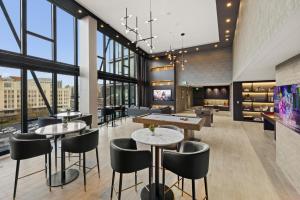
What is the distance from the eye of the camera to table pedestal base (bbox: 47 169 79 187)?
2.58 metres

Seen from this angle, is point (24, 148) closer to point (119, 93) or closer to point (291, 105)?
point (291, 105)

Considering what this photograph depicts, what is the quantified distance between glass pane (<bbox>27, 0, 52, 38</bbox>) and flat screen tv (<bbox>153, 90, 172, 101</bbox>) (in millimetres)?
8461

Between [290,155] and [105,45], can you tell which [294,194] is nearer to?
[290,155]

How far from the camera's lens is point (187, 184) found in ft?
8.64

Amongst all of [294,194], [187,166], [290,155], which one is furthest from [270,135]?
[187,166]

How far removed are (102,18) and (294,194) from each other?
26.1 ft

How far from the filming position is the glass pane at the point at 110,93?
810cm

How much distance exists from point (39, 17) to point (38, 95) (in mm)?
2573

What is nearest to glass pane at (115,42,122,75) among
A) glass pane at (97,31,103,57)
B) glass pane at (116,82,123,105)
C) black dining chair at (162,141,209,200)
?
glass pane at (116,82,123,105)

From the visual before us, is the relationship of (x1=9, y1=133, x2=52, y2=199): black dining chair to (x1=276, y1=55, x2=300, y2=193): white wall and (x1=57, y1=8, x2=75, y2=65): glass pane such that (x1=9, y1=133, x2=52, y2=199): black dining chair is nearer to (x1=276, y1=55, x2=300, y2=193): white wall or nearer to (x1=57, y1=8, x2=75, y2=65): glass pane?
(x1=57, y1=8, x2=75, y2=65): glass pane

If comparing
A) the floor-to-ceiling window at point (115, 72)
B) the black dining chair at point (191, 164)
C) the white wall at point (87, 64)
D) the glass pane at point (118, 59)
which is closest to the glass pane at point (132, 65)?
the floor-to-ceiling window at point (115, 72)

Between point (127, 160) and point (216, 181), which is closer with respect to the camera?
point (127, 160)

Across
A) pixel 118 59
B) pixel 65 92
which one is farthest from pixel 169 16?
pixel 65 92

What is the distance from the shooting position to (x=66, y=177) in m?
2.77
